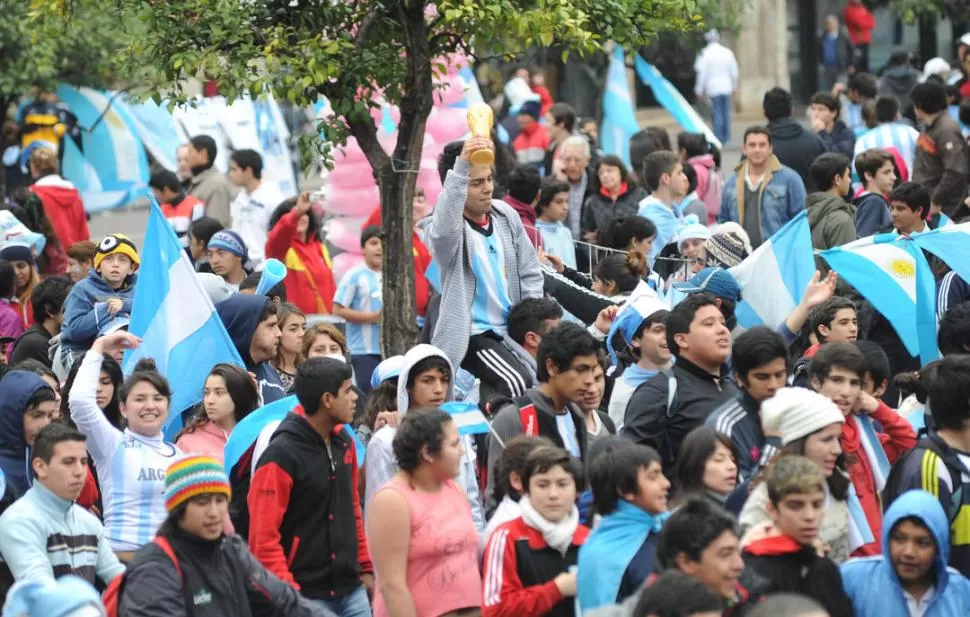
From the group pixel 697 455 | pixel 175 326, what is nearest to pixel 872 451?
pixel 697 455

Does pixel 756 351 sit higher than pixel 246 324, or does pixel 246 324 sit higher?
pixel 246 324

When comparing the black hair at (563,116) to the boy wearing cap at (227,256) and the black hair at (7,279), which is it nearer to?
the boy wearing cap at (227,256)

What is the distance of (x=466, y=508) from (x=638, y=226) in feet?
15.9

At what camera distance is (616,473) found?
644 cm

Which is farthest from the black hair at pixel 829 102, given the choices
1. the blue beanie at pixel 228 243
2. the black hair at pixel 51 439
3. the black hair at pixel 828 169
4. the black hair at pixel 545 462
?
the black hair at pixel 51 439

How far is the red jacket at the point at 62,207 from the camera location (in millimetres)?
14977

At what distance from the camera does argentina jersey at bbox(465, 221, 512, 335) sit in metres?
9.22

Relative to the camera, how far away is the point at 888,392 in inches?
415

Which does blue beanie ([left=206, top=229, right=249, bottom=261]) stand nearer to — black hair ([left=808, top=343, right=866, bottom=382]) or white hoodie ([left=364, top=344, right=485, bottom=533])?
white hoodie ([left=364, top=344, right=485, bottom=533])

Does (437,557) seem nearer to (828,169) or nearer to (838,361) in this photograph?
(838,361)

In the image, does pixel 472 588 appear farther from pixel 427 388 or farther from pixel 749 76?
pixel 749 76

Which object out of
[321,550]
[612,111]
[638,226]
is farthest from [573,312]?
[612,111]

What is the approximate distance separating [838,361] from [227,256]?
4.98 meters

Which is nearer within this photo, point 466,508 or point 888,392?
point 466,508
